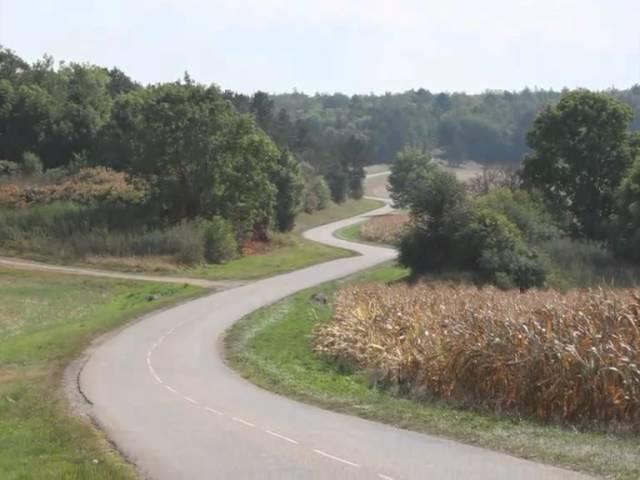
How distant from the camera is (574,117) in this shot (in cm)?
6075

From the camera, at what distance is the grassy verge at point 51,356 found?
1312cm

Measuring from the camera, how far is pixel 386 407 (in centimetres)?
1747

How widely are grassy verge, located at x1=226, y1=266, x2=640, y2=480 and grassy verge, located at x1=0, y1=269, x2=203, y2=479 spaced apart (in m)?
4.75

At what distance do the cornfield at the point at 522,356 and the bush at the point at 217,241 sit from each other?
1444 inches

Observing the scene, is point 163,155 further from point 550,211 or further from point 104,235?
point 550,211

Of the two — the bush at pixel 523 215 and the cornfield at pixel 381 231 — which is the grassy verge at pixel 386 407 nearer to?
the bush at pixel 523 215

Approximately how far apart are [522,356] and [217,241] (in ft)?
147

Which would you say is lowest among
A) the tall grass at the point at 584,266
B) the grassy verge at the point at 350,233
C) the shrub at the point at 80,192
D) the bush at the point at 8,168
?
the grassy verge at the point at 350,233

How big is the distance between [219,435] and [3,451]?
10.6ft

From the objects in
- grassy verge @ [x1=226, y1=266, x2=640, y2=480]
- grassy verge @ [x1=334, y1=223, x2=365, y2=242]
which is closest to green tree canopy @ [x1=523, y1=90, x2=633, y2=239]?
grassy verge @ [x1=334, y1=223, x2=365, y2=242]

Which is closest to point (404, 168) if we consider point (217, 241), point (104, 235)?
point (217, 241)

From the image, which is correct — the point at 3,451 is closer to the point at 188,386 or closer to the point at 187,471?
the point at 187,471

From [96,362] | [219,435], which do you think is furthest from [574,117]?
[219,435]

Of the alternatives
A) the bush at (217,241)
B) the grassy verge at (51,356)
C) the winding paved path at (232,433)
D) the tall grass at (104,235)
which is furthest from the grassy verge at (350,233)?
the winding paved path at (232,433)
